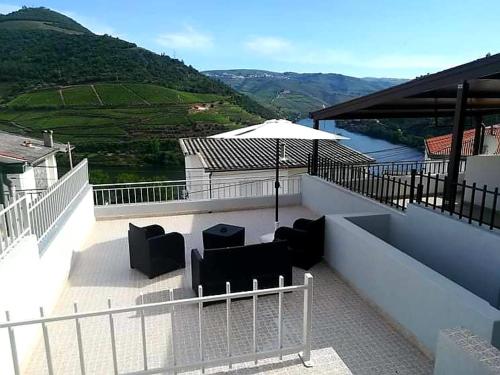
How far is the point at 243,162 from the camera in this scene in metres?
15.0

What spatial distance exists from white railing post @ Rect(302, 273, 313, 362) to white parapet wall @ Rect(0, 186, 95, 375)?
2.47m

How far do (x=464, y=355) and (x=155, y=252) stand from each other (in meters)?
3.89

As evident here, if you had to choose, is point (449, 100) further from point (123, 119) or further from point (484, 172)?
point (123, 119)

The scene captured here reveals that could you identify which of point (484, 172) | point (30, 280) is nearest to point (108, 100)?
point (484, 172)

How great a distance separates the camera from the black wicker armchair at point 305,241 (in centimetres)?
520

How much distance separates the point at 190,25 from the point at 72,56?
37.7 m

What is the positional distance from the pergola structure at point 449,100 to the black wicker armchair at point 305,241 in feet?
6.00

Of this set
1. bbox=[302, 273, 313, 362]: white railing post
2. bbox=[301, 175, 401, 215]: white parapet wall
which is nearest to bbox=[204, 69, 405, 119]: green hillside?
bbox=[301, 175, 401, 215]: white parapet wall

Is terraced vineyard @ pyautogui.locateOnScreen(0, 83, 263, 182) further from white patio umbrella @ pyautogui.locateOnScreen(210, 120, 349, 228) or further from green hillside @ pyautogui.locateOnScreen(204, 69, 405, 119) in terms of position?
white patio umbrella @ pyautogui.locateOnScreen(210, 120, 349, 228)

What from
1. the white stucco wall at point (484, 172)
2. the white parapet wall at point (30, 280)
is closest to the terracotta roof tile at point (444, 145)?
the white stucco wall at point (484, 172)

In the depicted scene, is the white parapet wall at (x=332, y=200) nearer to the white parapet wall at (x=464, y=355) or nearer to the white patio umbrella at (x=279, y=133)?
the white patio umbrella at (x=279, y=133)

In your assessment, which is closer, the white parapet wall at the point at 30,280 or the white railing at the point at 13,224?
the white parapet wall at the point at 30,280

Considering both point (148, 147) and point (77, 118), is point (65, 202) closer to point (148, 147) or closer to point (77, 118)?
point (148, 147)

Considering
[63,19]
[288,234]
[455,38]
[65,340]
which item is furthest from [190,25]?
[63,19]
